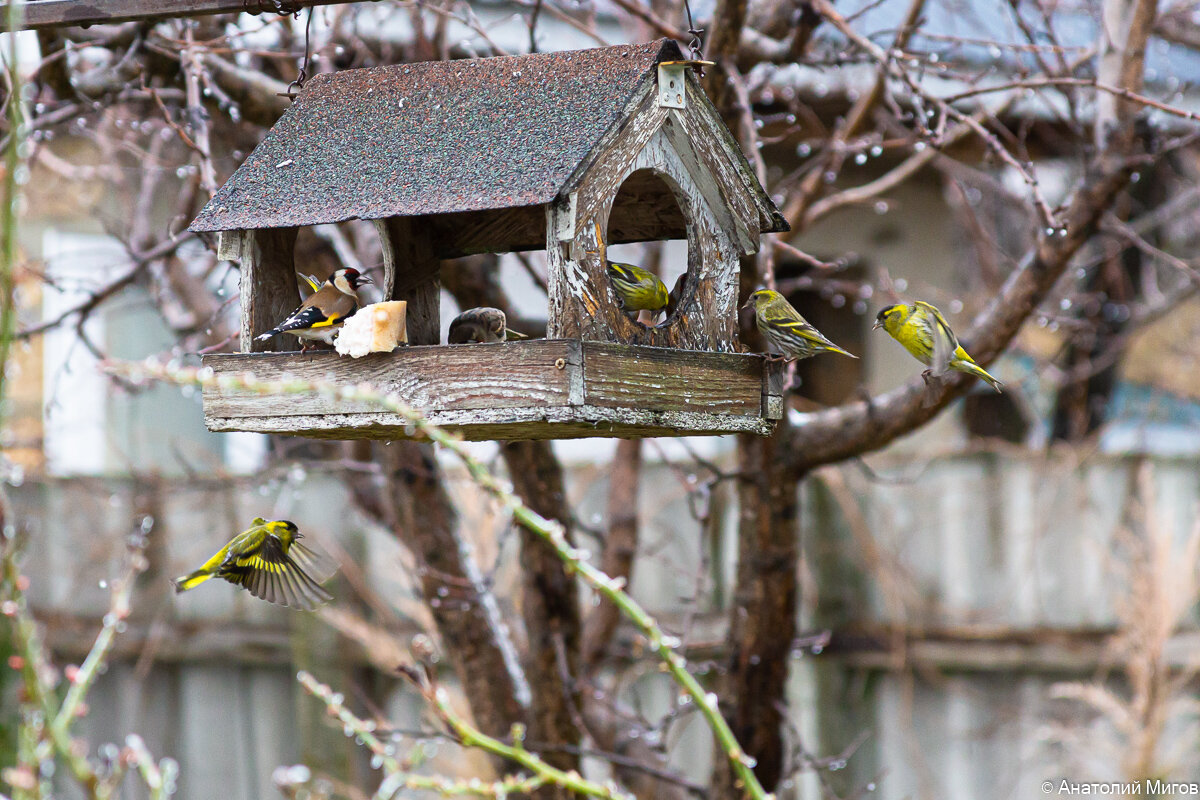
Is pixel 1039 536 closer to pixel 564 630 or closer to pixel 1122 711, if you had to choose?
pixel 1122 711

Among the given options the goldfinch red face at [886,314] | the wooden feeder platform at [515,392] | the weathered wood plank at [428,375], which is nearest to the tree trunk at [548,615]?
the goldfinch red face at [886,314]

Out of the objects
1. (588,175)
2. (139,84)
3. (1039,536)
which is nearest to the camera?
(588,175)

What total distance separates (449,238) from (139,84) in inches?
54.0

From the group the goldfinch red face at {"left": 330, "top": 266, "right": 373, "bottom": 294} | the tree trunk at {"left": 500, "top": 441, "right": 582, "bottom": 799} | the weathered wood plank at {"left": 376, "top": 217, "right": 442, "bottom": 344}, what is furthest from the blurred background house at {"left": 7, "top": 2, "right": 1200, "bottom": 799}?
the goldfinch red face at {"left": 330, "top": 266, "right": 373, "bottom": 294}

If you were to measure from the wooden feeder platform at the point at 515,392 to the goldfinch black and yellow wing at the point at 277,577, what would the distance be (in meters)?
0.27

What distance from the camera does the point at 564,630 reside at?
477cm

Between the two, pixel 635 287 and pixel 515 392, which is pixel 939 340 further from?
pixel 515 392

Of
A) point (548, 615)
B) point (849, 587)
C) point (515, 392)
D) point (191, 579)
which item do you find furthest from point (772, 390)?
point (849, 587)

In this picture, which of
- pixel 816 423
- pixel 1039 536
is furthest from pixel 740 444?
pixel 1039 536

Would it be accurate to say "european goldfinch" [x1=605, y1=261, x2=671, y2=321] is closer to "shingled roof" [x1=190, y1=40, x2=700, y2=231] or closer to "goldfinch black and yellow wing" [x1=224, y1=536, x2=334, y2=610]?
"shingled roof" [x1=190, y1=40, x2=700, y2=231]

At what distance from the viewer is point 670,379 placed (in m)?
2.60

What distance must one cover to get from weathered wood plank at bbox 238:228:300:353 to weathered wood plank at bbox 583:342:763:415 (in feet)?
2.62

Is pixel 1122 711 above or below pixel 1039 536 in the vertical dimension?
below

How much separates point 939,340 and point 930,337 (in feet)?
0.77
